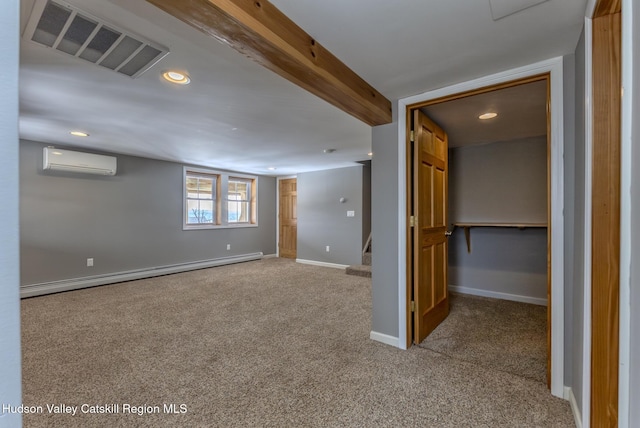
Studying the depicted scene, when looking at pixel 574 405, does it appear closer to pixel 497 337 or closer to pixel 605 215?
pixel 497 337

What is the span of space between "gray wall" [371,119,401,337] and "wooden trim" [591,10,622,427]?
1.25m

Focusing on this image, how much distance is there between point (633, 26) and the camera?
80 cm

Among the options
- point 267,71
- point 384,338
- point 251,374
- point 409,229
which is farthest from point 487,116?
point 251,374

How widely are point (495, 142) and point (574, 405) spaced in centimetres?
311

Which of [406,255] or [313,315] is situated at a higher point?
[406,255]

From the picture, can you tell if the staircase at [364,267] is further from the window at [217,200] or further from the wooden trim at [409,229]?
the window at [217,200]

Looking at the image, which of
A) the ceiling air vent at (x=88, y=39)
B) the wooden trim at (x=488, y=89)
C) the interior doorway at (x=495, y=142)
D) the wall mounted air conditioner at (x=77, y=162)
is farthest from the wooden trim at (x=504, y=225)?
the wall mounted air conditioner at (x=77, y=162)

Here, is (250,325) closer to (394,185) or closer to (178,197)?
(394,185)

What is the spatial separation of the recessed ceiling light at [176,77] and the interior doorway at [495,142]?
5.75ft

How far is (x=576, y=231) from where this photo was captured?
1612mm

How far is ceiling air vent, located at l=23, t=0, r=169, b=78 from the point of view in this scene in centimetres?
141

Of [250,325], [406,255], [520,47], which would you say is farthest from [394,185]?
[250,325]

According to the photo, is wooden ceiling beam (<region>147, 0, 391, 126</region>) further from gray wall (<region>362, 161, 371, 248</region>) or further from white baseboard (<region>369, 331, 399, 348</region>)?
gray wall (<region>362, 161, 371, 248</region>)

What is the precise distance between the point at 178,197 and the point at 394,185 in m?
4.52
